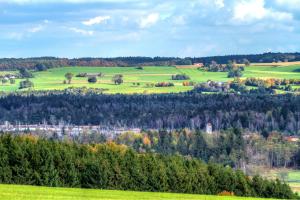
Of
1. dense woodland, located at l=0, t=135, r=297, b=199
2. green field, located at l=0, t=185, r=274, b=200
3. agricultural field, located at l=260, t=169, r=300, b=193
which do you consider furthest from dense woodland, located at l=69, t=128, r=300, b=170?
green field, located at l=0, t=185, r=274, b=200

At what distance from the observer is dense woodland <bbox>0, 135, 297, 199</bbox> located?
71.6 m

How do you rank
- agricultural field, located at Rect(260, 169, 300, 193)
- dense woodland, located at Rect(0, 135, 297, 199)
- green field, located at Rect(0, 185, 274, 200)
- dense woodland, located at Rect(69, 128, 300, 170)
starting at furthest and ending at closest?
dense woodland, located at Rect(69, 128, 300, 170)
agricultural field, located at Rect(260, 169, 300, 193)
dense woodland, located at Rect(0, 135, 297, 199)
green field, located at Rect(0, 185, 274, 200)

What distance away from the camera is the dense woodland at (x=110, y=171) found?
71.6 meters

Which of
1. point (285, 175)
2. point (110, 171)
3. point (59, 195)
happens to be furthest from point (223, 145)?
point (59, 195)

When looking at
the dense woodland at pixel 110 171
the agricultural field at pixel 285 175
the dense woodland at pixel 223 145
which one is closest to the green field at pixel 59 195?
the dense woodland at pixel 110 171

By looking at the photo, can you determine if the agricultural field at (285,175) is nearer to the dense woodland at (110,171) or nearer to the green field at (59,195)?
the dense woodland at (110,171)

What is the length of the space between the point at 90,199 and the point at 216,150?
124m

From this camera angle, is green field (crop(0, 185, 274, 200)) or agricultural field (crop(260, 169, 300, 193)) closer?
green field (crop(0, 185, 274, 200))

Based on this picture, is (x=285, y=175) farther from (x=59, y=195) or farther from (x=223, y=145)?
(x=59, y=195)

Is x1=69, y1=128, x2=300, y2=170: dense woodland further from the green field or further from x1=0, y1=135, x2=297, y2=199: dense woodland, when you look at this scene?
the green field

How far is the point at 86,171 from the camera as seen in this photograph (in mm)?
73938

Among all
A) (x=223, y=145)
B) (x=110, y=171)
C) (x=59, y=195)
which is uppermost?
(x=59, y=195)

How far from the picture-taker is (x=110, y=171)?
7544 centimetres

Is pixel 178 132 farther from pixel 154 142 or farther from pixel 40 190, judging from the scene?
pixel 40 190
